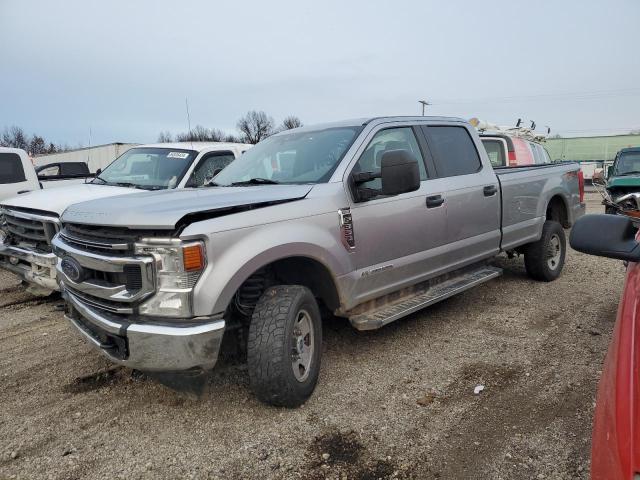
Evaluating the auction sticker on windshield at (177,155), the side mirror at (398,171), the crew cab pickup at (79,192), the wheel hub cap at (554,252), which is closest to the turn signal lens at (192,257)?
the side mirror at (398,171)

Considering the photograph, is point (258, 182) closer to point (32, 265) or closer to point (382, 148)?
point (382, 148)

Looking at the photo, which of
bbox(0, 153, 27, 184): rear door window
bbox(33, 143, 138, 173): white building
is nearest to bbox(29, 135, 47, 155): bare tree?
bbox(33, 143, 138, 173): white building

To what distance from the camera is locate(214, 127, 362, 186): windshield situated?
12.8 ft

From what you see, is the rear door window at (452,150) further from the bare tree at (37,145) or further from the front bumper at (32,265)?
the bare tree at (37,145)

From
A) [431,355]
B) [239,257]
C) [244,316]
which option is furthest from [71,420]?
[431,355]

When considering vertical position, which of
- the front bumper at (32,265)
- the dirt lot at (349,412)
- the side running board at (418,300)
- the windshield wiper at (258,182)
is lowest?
the dirt lot at (349,412)

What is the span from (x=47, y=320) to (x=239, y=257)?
345 cm

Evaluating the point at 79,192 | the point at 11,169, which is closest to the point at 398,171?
the point at 79,192

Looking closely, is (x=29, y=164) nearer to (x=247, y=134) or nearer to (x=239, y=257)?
(x=239, y=257)

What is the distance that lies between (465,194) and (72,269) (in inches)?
134

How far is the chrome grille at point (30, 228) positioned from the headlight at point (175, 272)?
2916mm

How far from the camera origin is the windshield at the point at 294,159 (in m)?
3.90

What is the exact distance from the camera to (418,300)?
4.25 meters

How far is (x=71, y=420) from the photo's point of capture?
3.24 meters
